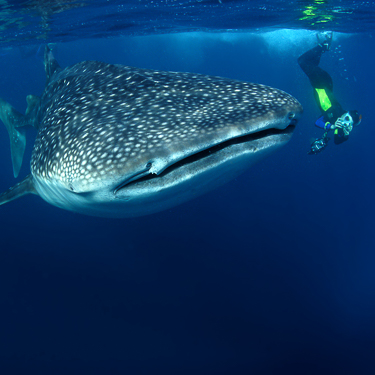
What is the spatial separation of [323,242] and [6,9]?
16.9 metres

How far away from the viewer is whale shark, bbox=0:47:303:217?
6.76 ft

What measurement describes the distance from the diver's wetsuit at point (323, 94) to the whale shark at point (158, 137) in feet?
22.9

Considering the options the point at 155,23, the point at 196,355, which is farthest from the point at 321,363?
the point at 155,23

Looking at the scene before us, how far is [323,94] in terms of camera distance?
10.9 meters

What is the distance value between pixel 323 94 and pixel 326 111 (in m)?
1.30

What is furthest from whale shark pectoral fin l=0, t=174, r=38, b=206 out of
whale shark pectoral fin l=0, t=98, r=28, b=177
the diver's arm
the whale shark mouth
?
the diver's arm

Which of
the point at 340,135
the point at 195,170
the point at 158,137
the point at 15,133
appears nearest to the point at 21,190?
the point at 158,137

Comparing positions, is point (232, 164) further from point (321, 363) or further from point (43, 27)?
point (43, 27)

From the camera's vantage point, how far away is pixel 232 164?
7.67 ft

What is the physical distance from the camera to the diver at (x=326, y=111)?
8625 millimetres

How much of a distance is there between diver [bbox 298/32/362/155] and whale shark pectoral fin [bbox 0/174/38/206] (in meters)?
7.55

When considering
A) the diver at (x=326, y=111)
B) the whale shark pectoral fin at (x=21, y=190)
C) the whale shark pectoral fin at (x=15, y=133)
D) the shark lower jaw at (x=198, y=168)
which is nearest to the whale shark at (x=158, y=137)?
the shark lower jaw at (x=198, y=168)

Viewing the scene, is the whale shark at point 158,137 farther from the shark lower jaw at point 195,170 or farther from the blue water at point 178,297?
the blue water at point 178,297

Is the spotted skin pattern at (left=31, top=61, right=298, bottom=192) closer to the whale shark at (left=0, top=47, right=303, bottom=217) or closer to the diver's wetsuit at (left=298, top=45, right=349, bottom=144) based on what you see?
the whale shark at (left=0, top=47, right=303, bottom=217)
